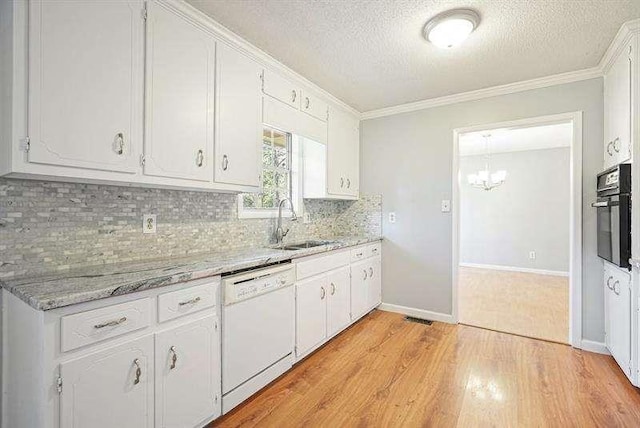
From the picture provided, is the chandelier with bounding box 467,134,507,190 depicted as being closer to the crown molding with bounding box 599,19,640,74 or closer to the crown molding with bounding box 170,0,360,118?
the crown molding with bounding box 599,19,640,74

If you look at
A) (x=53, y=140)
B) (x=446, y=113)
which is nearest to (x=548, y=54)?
(x=446, y=113)

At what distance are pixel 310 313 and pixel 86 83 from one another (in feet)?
6.40

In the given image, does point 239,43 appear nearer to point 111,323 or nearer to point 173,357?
point 111,323

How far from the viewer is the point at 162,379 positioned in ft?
4.55

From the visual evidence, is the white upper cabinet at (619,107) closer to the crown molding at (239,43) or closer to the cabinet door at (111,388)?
the crown molding at (239,43)

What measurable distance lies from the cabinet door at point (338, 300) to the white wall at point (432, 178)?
2.74 ft

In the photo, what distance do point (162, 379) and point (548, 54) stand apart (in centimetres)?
323

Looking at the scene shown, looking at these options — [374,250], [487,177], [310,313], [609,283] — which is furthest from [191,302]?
[487,177]

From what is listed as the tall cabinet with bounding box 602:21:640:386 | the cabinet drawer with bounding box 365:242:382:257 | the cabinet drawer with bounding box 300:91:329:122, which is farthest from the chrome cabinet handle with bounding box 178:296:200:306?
the tall cabinet with bounding box 602:21:640:386

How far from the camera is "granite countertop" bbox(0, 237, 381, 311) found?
43.3 inches

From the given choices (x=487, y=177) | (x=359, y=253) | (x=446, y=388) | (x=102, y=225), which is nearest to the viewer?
(x=102, y=225)

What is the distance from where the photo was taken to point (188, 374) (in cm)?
149

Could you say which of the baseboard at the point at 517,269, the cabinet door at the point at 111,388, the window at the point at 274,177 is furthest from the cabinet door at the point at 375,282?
the baseboard at the point at 517,269

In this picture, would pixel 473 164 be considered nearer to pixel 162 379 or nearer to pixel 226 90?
pixel 226 90
